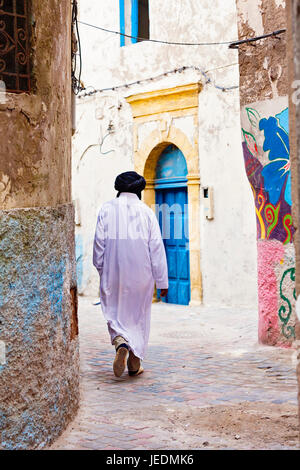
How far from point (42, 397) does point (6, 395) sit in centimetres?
32

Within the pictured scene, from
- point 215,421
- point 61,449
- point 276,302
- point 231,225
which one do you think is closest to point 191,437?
point 215,421

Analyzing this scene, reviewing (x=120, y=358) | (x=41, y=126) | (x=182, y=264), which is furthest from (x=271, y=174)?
(x=182, y=264)

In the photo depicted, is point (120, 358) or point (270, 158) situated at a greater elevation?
point (270, 158)

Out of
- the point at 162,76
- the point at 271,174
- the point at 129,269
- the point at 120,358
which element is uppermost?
the point at 162,76

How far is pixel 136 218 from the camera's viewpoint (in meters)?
6.63

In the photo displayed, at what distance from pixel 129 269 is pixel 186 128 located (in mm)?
6253

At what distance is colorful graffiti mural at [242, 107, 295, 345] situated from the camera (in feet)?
24.0

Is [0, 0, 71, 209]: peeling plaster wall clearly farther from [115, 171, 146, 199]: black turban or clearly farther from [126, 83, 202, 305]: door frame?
[126, 83, 202, 305]: door frame

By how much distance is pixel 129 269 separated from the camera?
6.45 metres

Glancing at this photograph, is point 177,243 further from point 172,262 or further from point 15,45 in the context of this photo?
point 15,45

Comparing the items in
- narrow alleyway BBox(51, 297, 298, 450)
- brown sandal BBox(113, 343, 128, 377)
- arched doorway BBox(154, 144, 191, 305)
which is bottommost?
narrow alleyway BBox(51, 297, 298, 450)

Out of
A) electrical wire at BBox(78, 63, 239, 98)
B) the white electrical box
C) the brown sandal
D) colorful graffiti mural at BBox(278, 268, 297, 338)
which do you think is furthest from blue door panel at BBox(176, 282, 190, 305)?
the brown sandal

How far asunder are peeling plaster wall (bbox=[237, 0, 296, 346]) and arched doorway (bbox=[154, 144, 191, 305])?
15.6 feet

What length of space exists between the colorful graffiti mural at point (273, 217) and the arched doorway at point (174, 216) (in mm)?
4758
